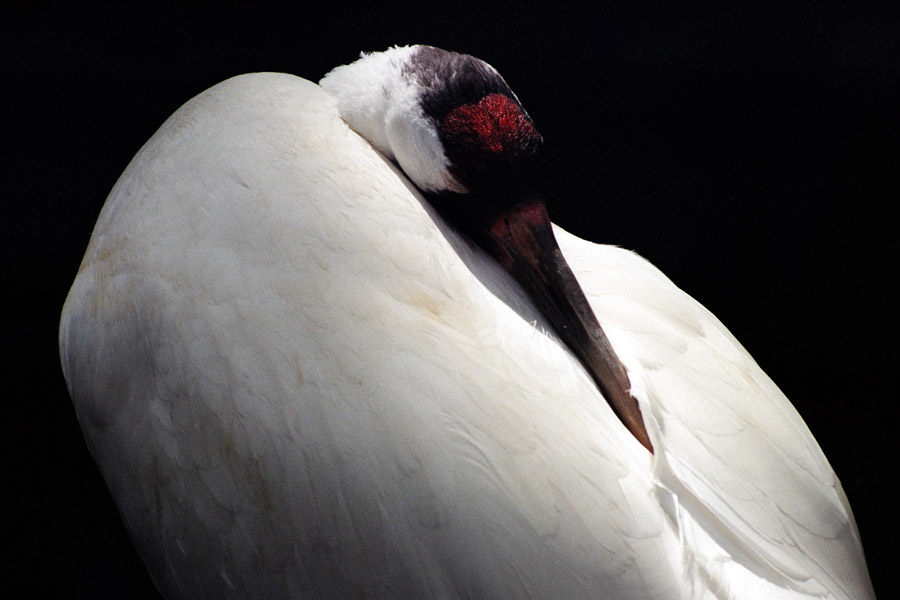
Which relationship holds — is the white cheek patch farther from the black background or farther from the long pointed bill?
the black background

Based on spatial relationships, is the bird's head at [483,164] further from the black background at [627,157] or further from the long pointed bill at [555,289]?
the black background at [627,157]

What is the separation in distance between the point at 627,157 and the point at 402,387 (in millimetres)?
1227

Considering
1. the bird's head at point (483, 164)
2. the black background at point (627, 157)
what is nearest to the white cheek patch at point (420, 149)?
the bird's head at point (483, 164)

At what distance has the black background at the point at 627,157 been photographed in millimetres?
1736

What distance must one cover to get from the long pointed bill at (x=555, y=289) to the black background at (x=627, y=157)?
89 cm

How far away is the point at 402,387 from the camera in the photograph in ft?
2.71

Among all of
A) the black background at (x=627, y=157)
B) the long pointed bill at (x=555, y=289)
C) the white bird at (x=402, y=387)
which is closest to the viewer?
the white bird at (x=402, y=387)

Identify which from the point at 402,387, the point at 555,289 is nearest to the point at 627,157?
the point at 555,289

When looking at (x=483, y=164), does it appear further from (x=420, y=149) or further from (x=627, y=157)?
(x=627, y=157)

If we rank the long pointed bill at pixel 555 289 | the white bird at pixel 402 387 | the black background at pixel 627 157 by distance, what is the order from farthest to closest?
the black background at pixel 627 157 < the long pointed bill at pixel 555 289 < the white bird at pixel 402 387

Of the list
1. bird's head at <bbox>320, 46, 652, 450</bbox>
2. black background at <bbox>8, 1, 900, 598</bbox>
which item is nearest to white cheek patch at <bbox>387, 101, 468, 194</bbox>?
bird's head at <bbox>320, 46, 652, 450</bbox>

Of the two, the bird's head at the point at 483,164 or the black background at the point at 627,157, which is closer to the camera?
the bird's head at the point at 483,164

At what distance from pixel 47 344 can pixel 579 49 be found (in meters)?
1.37

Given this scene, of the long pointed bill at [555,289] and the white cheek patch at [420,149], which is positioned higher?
the white cheek patch at [420,149]
